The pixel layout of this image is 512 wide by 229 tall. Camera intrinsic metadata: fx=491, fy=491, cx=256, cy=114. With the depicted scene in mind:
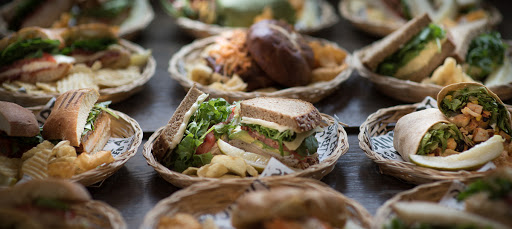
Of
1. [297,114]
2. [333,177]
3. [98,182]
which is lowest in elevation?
[98,182]

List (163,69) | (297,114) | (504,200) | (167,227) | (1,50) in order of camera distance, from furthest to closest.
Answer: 1. (163,69)
2. (1,50)
3. (297,114)
4. (167,227)
5. (504,200)

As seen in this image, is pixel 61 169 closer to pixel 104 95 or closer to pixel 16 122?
pixel 16 122

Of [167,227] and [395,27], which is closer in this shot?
[167,227]

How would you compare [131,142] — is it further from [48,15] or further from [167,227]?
[48,15]

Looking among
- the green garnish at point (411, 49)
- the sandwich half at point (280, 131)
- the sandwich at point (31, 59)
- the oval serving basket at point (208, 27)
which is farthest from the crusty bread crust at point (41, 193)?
the oval serving basket at point (208, 27)

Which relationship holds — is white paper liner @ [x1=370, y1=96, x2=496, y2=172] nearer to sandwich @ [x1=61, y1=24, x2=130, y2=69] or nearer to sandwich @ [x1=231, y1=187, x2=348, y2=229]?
sandwich @ [x1=231, y1=187, x2=348, y2=229]

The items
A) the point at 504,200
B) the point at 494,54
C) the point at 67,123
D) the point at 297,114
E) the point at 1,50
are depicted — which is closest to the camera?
the point at 504,200

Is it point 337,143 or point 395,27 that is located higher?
point 395,27

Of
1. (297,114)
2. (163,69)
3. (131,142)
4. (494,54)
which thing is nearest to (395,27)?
(494,54)
